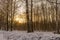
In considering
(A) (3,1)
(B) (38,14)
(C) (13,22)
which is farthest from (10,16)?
(B) (38,14)

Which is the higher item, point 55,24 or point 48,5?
point 48,5

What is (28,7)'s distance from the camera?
54.4 ft

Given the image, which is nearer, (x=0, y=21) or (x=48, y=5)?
(x=48, y=5)

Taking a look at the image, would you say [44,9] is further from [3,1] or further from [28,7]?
[3,1]

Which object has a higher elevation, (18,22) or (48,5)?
(48,5)

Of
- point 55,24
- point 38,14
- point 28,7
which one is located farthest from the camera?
point 38,14

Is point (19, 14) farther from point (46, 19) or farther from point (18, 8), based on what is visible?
point (46, 19)

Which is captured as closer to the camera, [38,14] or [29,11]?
[29,11]

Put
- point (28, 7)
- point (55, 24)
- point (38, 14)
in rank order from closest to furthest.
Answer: point (28, 7), point (55, 24), point (38, 14)

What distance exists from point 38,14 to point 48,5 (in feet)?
6.61

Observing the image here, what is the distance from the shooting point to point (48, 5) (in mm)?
18969

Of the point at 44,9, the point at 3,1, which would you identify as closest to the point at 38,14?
the point at 44,9

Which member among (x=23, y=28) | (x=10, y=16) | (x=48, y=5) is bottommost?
(x=23, y=28)

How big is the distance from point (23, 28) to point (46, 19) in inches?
129
